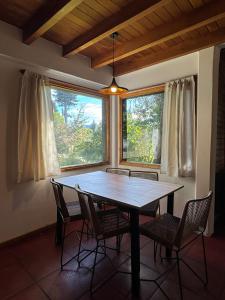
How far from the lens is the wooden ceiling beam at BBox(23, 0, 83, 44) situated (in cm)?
173

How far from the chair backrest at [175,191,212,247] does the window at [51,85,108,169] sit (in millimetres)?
2142

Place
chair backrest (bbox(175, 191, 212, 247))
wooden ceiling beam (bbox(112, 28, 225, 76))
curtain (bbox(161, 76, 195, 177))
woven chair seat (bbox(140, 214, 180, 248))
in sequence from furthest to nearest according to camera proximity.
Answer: curtain (bbox(161, 76, 195, 177)) → wooden ceiling beam (bbox(112, 28, 225, 76)) → woven chair seat (bbox(140, 214, 180, 248)) → chair backrest (bbox(175, 191, 212, 247))

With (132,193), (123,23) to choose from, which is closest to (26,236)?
(132,193)

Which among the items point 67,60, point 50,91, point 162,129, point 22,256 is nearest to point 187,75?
point 162,129

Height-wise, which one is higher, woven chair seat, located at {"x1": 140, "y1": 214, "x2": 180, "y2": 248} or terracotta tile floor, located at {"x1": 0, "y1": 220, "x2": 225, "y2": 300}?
woven chair seat, located at {"x1": 140, "y1": 214, "x2": 180, "y2": 248}

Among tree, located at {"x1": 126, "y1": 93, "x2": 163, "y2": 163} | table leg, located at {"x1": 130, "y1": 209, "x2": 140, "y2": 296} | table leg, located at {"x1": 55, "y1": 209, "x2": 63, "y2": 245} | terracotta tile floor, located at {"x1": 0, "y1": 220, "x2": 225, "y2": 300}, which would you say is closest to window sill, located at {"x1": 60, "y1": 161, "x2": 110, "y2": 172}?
tree, located at {"x1": 126, "y1": 93, "x2": 163, "y2": 163}

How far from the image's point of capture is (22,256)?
2205mm

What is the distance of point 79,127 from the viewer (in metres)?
3.42

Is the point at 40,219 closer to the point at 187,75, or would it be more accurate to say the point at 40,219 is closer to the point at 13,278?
the point at 13,278

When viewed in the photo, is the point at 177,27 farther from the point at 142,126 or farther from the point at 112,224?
the point at 112,224

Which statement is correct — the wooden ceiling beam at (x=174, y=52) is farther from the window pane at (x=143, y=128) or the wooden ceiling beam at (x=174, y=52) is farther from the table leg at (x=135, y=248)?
the table leg at (x=135, y=248)

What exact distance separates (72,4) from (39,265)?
2.57 metres

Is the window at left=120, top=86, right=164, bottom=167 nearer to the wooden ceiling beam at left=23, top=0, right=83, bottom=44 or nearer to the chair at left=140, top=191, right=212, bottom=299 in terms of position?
the chair at left=140, top=191, right=212, bottom=299

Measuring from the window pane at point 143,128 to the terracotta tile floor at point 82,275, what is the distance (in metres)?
1.54
